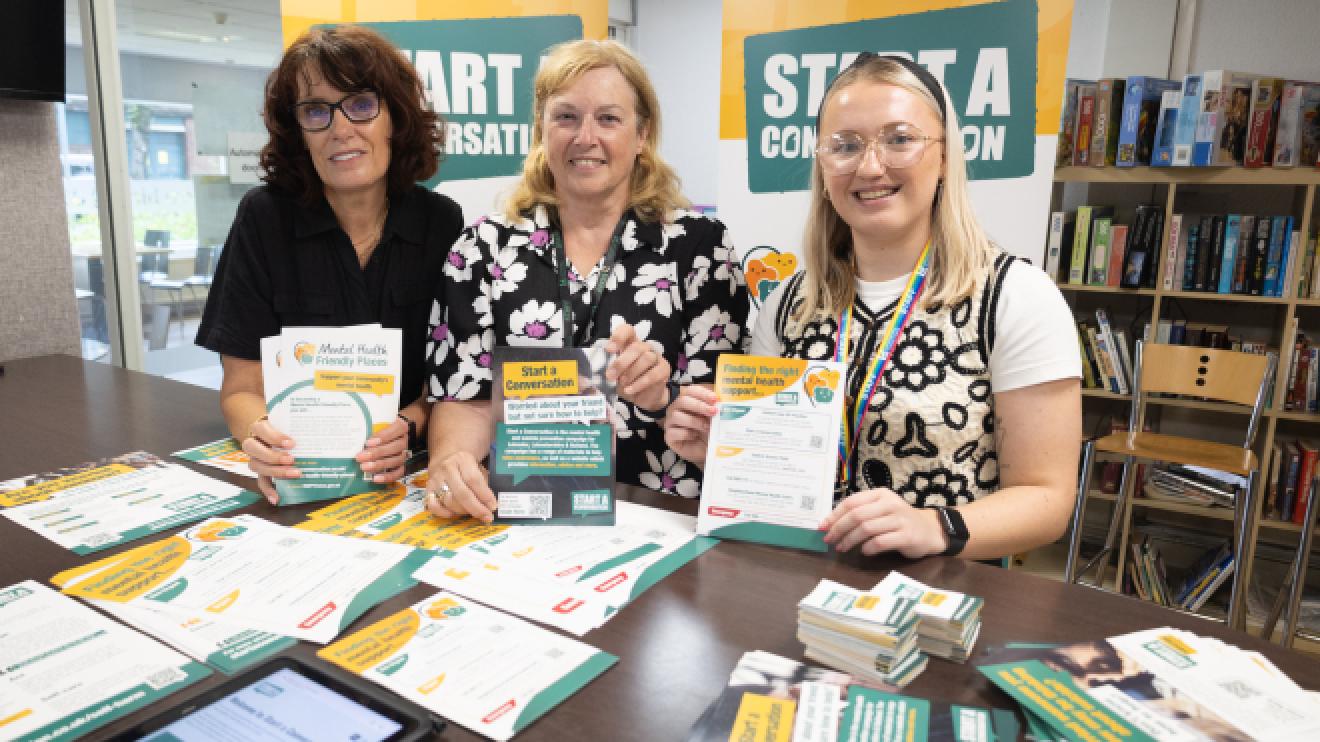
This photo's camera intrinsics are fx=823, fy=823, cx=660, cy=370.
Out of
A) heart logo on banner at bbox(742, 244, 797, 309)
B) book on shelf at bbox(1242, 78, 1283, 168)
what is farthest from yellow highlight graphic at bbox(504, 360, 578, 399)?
book on shelf at bbox(1242, 78, 1283, 168)

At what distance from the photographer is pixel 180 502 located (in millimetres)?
1533

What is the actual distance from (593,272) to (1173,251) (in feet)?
10.7

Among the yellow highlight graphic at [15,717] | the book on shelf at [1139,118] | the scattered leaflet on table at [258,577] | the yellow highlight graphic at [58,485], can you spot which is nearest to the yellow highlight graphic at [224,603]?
the scattered leaflet on table at [258,577]

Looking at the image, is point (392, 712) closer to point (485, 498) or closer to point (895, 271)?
point (485, 498)

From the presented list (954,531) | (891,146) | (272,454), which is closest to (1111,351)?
(891,146)

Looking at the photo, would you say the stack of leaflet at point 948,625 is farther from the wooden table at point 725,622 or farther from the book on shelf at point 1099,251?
the book on shelf at point 1099,251

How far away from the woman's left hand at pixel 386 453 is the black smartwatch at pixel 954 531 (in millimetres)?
993

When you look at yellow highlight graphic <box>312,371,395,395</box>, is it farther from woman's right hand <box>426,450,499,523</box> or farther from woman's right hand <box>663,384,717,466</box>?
woman's right hand <box>663,384,717,466</box>

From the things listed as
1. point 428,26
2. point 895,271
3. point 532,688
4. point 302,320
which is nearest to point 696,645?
point 532,688

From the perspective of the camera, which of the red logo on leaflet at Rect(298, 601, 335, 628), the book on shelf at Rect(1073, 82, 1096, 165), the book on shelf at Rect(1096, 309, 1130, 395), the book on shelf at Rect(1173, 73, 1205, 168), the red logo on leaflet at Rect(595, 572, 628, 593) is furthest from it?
the book on shelf at Rect(1096, 309, 1130, 395)

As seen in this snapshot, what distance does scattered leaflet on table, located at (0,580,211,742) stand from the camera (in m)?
0.90

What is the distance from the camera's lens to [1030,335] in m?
1.41

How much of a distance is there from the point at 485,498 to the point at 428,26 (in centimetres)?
233

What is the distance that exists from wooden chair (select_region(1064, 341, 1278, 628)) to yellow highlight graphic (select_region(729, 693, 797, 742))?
271 cm
